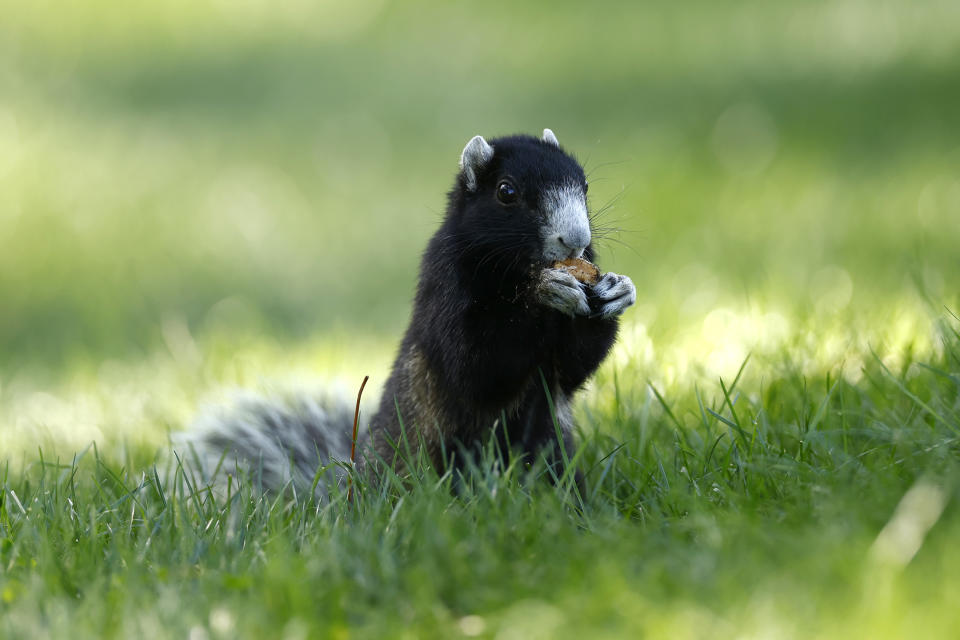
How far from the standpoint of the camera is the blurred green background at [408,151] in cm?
700

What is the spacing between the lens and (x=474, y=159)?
12.3 ft

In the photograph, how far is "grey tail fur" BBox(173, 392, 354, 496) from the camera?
14.4ft

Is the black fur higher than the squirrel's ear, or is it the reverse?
the squirrel's ear

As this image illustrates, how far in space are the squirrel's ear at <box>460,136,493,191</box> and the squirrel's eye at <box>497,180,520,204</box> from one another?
0.14 metres

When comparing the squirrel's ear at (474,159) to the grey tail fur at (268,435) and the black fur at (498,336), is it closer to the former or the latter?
the black fur at (498,336)

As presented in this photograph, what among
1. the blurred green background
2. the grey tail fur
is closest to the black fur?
the grey tail fur

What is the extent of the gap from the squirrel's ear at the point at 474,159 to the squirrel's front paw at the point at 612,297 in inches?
24.8

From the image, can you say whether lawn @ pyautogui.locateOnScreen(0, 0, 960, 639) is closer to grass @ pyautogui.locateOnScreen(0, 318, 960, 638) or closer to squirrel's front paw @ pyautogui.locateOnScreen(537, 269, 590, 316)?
grass @ pyautogui.locateOnScreen(0, 318, 960, 638)

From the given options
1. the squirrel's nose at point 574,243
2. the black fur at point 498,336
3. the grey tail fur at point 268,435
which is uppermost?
the squirrel's nose at point 574,243

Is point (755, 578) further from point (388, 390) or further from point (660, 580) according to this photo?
point (388, 390)

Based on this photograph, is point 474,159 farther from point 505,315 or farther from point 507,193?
point 505,315

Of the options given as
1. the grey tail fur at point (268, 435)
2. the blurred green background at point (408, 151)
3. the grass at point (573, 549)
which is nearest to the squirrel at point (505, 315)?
the grass at point (573, 549)

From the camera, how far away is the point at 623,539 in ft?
8.29

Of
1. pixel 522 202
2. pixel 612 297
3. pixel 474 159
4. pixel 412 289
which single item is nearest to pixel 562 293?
pixel 612 297
